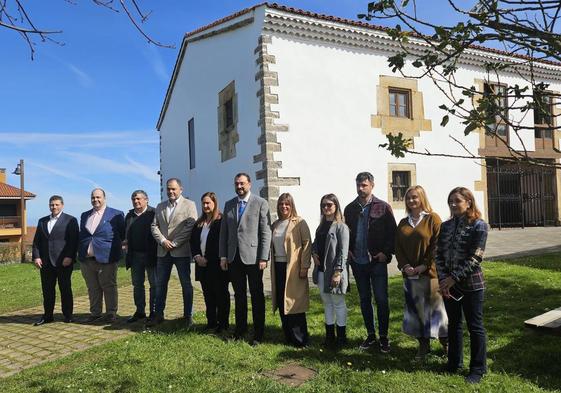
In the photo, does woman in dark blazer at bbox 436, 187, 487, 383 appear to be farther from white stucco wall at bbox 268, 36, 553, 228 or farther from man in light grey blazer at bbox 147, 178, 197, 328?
white stucco wall at bbox 268, 36, 553, 228

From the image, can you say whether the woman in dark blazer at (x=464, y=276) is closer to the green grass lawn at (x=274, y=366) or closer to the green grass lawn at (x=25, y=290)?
the green grass lawn at (x=274, y=366)

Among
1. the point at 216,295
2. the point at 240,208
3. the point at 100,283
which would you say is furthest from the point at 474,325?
the point at 100,283

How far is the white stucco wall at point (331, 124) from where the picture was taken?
12.0 metres

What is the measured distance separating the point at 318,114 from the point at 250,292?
7767mm

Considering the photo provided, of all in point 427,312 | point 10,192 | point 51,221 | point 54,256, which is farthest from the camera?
point 10,192

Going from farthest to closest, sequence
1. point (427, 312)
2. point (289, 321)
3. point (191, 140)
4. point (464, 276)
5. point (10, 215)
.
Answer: point (10, 215) → point (191, 140) → point (289, 321) → point (427, 312) → point (464, 276)

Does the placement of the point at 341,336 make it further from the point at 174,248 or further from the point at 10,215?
the point at 10,215

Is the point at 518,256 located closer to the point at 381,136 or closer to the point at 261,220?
the point at 381,136

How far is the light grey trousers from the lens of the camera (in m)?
6.61

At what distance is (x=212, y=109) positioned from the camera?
50.7 ft

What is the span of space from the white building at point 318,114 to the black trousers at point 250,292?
19.9 feet

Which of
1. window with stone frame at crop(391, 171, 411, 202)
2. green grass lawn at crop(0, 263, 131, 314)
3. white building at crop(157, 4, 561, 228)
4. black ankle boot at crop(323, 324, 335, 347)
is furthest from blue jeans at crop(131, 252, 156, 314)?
window with stone frame at crop(391, 171, 411, 202)

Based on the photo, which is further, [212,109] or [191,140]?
[191,140]

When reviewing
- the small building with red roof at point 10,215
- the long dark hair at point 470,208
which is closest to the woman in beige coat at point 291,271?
the long dark hair at point 470,208
